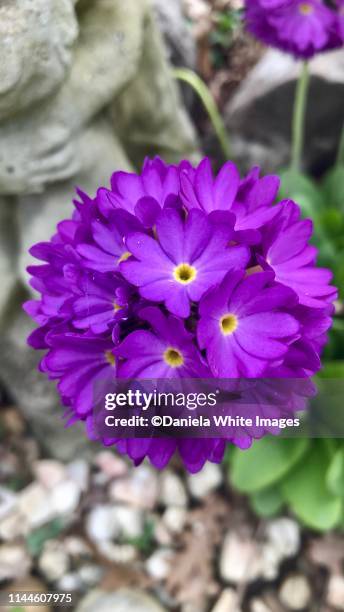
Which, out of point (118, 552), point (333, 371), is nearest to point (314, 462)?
point (333, 371)

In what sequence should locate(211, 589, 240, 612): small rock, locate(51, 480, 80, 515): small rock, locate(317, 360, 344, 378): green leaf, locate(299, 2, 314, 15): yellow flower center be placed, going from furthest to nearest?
1. locate(51, 480, 80, 515): small rock
2. locate(211, 589, 240, 612): small rock
3. locate(317, 360, 344, 378): green leaf
4. locate(299, 2, 314, 15): yellow flower center

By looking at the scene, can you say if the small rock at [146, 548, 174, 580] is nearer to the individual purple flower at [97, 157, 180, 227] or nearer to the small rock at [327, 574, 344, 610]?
the small rock at [327, 574, 344, 610]

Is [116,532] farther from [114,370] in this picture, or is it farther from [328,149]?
[328,149]

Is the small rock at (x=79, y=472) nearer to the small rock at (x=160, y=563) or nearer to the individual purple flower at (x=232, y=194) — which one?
the small rock at (x=160, y=563)

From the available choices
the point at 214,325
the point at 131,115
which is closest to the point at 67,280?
the point at 214,325

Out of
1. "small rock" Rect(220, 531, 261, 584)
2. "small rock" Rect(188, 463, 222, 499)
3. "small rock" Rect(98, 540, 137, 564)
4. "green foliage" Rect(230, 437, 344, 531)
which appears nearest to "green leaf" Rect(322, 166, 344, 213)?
"green foliage" Rect(230, 437, 344, 531)


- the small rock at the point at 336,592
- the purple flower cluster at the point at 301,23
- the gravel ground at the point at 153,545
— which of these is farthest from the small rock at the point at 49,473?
the purple flower cluster at the point at 301,23
